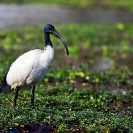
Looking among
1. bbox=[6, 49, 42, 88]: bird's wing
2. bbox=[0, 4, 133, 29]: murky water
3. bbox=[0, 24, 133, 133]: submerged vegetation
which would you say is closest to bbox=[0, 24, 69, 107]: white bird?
bbox=[6, 49, 42, 88]: bird's wing

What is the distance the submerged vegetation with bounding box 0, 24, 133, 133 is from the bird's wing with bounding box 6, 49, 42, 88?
465 millimetres

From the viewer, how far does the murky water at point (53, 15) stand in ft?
84.9

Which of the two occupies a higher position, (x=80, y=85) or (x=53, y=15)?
(x=53, y=15)

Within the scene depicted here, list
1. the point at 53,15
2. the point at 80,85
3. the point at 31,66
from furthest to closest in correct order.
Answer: the point at 53,15, the point at 80,85, the point at 31,66

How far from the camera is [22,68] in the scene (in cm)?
823

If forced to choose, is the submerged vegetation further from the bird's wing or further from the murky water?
the murky water

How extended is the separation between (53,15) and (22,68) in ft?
69.2

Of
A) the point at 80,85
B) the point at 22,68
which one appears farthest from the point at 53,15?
the point at 22,68

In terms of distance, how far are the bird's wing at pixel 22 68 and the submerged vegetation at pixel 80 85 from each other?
46 centimetres

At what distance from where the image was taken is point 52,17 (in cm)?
2817

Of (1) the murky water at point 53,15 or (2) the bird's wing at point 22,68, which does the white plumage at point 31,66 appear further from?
(1) the murky water at point 53,15

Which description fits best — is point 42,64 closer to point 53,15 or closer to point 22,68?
point 22,68

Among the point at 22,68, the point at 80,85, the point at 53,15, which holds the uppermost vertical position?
the point at 53,15

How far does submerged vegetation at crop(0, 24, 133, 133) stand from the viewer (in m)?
7.44
